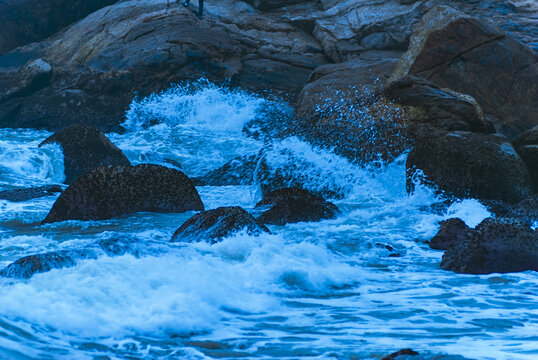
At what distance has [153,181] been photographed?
7.14 m

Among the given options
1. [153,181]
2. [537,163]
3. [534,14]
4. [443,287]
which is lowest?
[443,287]

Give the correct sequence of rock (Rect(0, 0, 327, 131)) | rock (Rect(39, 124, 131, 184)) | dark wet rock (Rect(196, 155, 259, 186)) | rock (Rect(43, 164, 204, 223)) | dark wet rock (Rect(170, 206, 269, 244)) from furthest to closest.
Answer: rock (Rect(0, 0, 327, 131)), dark wet rock (Rect(196, 155, 259, 186)), rock (Rect(39, 124, 131, 184)), rock (Rect(43, 164, 204, 223)), dark wet rock (Rect(170, 206, 269, 244))

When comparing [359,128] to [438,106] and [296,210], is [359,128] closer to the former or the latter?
[438,106]

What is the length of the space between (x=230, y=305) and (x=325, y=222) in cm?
318

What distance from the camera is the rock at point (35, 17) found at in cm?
1820

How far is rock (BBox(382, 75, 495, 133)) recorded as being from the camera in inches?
340

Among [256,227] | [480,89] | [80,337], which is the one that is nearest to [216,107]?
[480,89]

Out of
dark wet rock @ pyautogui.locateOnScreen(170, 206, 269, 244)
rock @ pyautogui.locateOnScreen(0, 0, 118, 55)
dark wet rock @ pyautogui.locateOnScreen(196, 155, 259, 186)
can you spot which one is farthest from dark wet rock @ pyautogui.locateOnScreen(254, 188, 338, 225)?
rock @ pyautogui.locateOnScreen(0, 0, 118, 55)

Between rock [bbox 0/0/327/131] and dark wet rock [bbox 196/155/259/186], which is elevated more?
rock [bbox 0/0/327/131]

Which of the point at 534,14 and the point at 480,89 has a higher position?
the point at 534,14

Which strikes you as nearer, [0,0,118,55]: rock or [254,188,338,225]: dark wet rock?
[254,188,338,225]: dark wet rock

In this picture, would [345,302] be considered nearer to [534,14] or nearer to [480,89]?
[480,89]

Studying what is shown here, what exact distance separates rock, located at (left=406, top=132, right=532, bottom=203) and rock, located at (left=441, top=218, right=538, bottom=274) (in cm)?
250

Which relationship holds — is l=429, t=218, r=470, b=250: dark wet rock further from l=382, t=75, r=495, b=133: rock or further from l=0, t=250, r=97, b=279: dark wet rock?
l=0, t=250, r=97, b=279: dark wet rock
